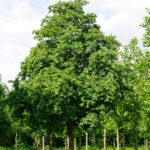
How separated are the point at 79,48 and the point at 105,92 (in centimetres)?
493

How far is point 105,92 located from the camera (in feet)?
78.6

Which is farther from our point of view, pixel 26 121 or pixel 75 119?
pixel 26 121

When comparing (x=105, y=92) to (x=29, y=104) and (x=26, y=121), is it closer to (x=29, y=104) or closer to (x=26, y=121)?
(x=29, y=104)

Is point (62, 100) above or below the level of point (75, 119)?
above

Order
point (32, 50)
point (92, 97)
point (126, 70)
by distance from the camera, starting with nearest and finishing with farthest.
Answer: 1. point (92, 97)
2. point (126, 70)
3. point (32, 50)

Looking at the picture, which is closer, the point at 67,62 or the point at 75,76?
the point at 75,76

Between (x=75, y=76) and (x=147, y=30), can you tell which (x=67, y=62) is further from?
(x=147, y=30)

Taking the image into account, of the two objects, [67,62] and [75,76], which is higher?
[67,62]

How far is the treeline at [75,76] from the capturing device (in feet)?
78.7

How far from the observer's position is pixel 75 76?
24.5m

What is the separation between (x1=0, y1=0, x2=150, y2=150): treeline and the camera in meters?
24.0

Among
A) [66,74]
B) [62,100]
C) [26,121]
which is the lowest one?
[26,121]

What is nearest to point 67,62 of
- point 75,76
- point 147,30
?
point 75,76

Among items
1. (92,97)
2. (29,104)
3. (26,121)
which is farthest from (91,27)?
(26,121)
